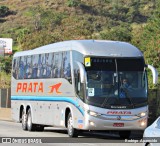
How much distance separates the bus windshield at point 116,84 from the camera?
22.2 metres

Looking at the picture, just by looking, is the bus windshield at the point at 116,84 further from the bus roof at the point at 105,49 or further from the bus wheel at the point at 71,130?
the bus wheel at the point at 71,130

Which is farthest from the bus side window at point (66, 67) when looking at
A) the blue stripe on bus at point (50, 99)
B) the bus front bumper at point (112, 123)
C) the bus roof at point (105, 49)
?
the bus front bumper at point (112, 123)

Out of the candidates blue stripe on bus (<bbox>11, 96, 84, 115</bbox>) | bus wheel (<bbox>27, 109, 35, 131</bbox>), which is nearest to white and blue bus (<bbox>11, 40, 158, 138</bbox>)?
blue stripe on bus (<bbox>11, 96, 84, 115</bbox>)

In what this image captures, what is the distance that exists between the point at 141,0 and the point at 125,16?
40.5 feet

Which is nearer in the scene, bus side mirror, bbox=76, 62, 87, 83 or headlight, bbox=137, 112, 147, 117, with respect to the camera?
bus side mirror, bbox=76, 62, 87, 83

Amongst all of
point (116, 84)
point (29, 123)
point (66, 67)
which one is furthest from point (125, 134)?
point (29, 123)

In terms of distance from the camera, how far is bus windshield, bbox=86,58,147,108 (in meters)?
22.2

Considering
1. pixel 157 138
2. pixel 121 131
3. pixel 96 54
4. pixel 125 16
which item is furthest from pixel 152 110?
pixel 125 16

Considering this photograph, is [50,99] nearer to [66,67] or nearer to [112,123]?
[66,67]

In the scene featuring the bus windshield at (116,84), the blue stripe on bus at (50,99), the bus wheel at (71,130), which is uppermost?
the bus windshield at (116,84)

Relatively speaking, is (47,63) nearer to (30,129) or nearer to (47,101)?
(47,101)

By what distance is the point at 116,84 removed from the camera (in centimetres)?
2230

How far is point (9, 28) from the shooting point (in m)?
130

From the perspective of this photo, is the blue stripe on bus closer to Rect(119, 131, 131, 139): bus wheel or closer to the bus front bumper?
the bus front bumper
